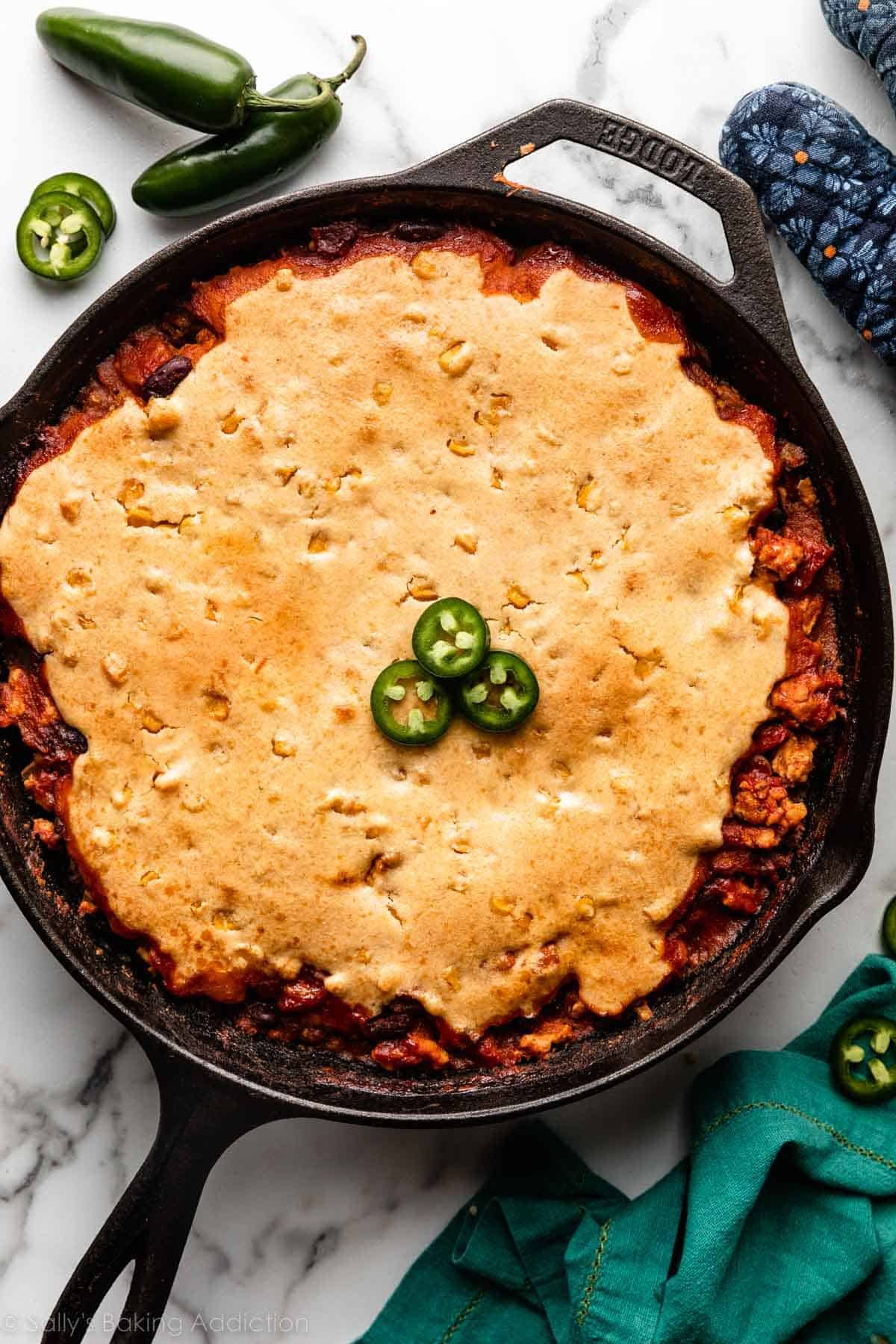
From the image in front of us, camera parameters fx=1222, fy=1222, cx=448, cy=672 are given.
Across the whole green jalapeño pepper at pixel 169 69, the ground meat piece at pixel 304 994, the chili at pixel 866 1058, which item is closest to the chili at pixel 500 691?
the ground meat piece at pixel 304 994

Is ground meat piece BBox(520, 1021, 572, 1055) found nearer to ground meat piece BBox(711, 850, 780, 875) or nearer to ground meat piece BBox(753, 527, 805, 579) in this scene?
ground meat piece BBox(711, 850, 780, 875)

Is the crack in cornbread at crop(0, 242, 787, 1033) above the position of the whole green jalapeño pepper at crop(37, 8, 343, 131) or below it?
below

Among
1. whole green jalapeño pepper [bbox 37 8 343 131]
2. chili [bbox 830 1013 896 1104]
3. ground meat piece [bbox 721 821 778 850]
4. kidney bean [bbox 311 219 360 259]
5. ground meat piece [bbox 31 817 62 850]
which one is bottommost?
ground meat piece [bbox 31 817 62 850]

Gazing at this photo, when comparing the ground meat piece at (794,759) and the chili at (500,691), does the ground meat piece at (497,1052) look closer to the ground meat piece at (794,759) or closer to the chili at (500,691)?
the chili at (500,691)

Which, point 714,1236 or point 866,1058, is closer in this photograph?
point 714,1236

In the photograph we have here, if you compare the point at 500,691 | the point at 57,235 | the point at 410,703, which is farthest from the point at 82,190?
the point at 500,691

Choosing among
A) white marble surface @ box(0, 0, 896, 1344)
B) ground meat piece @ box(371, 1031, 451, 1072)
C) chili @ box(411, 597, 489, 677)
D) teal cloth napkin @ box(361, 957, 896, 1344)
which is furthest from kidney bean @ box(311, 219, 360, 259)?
teal cloth napkin @ box(361, 957, 896, 1344)

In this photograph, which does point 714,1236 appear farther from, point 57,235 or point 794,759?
point 57,235
